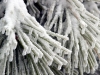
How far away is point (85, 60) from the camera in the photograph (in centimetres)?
146

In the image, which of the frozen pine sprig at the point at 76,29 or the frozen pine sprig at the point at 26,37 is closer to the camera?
the frozen pine sprig at the point at 26,37

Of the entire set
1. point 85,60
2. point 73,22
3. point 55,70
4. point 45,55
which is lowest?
point 55,70

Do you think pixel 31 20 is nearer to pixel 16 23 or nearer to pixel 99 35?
pixel 16 23

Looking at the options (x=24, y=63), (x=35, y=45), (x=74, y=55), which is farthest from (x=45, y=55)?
(x=74, y=55)

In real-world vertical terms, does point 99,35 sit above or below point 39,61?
above

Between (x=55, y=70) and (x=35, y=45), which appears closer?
(x=35, y=45)

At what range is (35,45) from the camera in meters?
1.21

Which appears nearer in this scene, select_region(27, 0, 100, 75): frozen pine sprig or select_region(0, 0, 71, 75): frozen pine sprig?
select_region(0, 0, 71, 75): frozen pine sprig

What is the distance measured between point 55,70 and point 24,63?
0.34 meters

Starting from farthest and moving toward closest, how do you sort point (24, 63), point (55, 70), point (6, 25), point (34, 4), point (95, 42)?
1. point (34, 4)
2. point (55, 70)
3. point (95, 42)
4. point (24, 63)
5. point (6, 25)

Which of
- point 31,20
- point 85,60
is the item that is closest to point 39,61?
point 31,20

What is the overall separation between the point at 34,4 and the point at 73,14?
0.35m

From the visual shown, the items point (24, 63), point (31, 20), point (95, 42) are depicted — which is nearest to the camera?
point (31, 20)

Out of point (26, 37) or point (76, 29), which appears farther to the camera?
point (76, 29)
